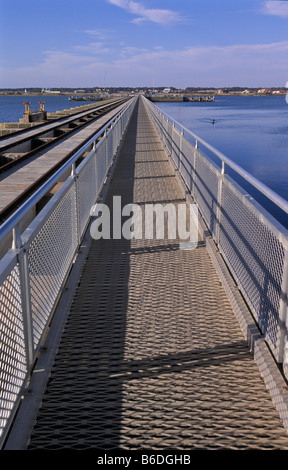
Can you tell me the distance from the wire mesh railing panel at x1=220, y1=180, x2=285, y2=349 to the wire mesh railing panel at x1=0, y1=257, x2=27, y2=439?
1893 millimetres

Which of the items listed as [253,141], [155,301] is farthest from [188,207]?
[253,141]

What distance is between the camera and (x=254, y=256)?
4488 mm

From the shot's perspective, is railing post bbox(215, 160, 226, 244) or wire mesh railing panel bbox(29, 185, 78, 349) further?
railing post bbox(215, 160, 226, 244)

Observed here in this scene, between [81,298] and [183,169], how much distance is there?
238 inches

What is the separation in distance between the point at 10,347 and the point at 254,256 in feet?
8.00

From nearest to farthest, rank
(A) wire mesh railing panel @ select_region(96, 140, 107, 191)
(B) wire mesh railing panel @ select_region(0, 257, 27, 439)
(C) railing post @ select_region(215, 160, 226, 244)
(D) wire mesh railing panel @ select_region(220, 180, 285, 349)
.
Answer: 1. (B) wire mesh railing panel @ select_region(0, 257, 27, 439)
2. (D) wire mesh railing panel @ select_region(220, 180, 285, 349)
3. (C) railing post @ select_region(215, 160, 226, 244)
4. (A) wire mesh railing panel @ select_region(96, 140, 107, 191)

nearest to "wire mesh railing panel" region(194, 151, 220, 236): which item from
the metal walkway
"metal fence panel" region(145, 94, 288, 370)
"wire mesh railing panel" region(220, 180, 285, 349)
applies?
"metal fence panel" region(145, 94, 288, 370)

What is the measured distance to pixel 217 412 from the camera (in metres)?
3.28

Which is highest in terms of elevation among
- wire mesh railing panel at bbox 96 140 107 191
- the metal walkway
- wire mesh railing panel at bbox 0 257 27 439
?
wire mesh railing panel at bbox 96 140 107 191

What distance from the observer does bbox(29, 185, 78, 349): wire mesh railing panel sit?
3.77m

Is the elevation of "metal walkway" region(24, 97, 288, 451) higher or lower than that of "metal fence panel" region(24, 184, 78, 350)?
lower

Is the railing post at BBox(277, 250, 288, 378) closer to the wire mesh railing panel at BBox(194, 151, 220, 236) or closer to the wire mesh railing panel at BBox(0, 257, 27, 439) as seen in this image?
the wire mesh railing panel at BBox(0, 257, 27, 439)

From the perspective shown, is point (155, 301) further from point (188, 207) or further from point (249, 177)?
point (188, 207)

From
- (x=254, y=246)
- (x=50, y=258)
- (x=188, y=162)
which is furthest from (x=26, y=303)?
(x=188, y=162)
